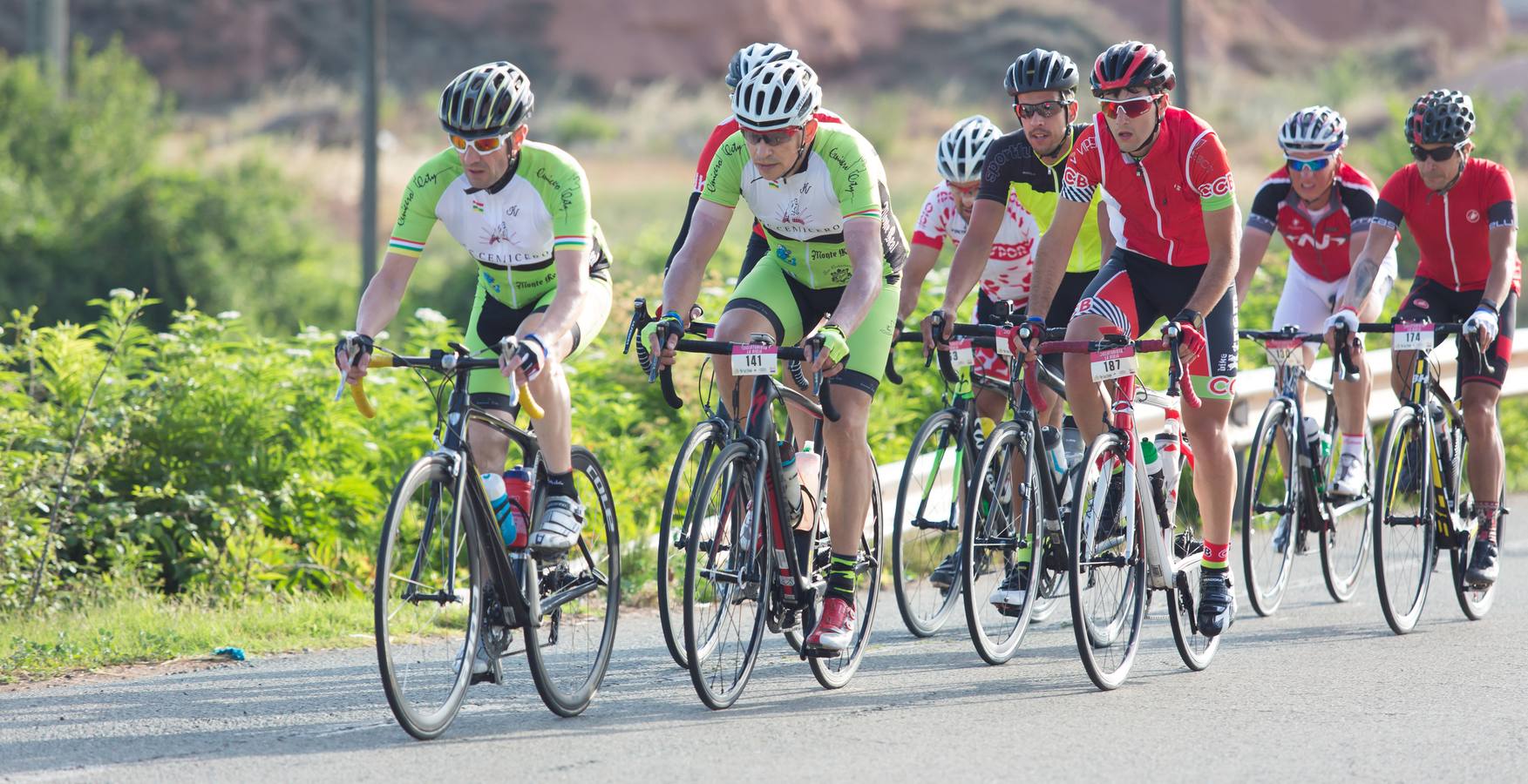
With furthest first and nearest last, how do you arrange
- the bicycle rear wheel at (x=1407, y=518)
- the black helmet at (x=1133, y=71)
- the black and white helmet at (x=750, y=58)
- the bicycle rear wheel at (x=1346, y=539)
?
the bicycle rear wheel at (x=1346, y=539), the bicycle rear wheel at (x=1407, y=518), the black and white helmet at (x=750, y=58), the black helmet at (x=1133, y=71)

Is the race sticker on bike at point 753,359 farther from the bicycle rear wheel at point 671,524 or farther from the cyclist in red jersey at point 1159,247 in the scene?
the cyclist in red jersey at point 1159,247

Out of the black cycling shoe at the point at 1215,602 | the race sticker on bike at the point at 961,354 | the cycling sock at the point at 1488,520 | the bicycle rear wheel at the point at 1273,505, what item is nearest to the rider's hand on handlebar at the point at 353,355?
the race sticker on bike at the point at 961,354

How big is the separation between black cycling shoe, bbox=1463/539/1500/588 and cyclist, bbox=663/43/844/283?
349cm

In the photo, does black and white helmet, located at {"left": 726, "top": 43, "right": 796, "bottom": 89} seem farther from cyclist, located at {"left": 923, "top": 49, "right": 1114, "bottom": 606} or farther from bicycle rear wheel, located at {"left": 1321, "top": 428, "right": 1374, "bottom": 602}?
bicycle rear wheel, located at {"left": 1321, "top": 428, "right": 1374, "bottom": 602}

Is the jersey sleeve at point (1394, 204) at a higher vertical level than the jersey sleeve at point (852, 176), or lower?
higher

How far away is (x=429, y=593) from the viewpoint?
5504mm

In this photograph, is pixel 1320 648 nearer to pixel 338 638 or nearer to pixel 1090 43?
pixel 338 638

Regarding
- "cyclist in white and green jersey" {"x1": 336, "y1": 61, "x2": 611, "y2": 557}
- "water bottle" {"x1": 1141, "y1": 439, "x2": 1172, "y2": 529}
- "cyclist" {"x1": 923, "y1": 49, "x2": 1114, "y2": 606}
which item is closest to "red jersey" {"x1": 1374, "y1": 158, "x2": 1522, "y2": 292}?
"cyclist" {"x1": 923, "y1": 49, "x2": 1114, "y2": 606}

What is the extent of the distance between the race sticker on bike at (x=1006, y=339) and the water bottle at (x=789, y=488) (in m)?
0.93

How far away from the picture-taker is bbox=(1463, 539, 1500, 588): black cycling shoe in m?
7.89

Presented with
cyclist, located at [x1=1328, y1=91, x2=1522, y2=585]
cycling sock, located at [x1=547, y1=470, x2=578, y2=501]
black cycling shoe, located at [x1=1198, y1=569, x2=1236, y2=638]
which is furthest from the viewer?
cyclist, located at [x1=1328, y1=91, x2=1522, y2=585]

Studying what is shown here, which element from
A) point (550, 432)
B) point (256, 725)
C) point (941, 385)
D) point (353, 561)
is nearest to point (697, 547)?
point (550, 432)

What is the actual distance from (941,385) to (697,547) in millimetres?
5777

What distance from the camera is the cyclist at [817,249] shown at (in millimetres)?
6121
